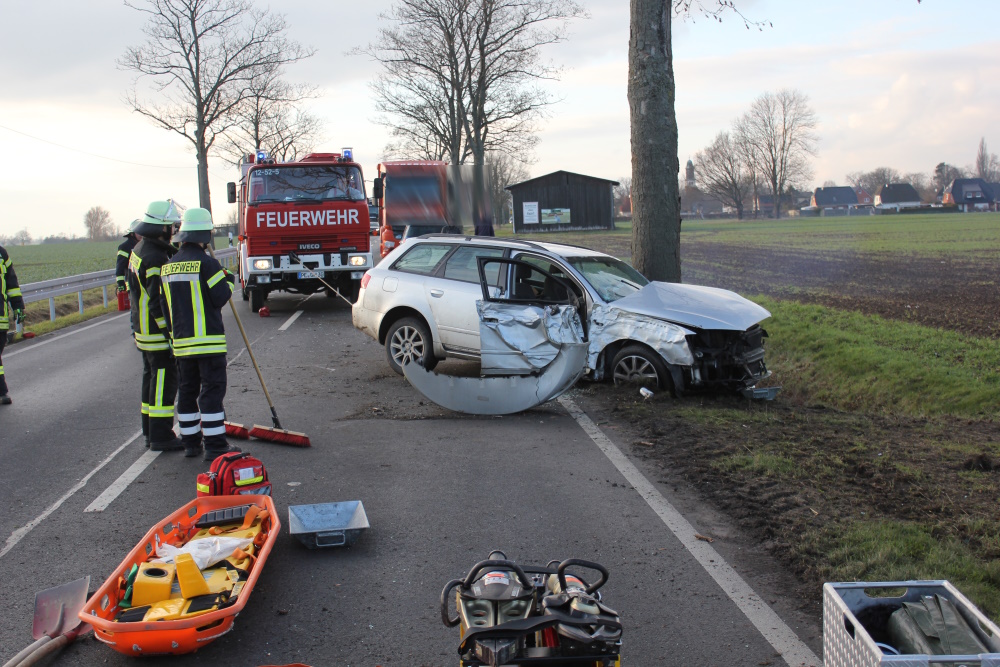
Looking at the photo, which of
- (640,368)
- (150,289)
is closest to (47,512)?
(150,289)

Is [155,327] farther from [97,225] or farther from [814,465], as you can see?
[97,225]

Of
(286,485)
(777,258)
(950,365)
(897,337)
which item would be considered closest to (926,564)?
(286,485)

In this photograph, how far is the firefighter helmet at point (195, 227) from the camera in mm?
6574

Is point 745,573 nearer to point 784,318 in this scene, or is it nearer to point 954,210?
point 784,318

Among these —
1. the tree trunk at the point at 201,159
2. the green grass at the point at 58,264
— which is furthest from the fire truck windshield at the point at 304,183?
the tree trunk at the point at 201,159

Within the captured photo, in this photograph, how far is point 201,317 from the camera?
659cm

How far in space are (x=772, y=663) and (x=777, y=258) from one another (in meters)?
31.9

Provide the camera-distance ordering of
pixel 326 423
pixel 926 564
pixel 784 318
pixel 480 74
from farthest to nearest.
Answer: pixel 480 74, pixel 784 318, pixel 326 423, pixel 926 564

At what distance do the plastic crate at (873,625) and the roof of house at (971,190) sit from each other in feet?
415

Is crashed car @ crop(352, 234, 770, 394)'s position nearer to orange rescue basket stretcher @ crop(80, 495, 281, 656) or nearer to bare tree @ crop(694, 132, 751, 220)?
orange rescue basket stretcher @ crop(80, 495, 281, 656)

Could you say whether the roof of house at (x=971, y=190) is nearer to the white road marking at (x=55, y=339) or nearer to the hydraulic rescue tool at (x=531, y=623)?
the white road marking at (x=55, y=339)

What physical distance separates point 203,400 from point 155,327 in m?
1.01

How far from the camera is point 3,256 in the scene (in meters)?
9.68

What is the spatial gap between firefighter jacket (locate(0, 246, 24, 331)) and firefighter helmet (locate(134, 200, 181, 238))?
358 cm
